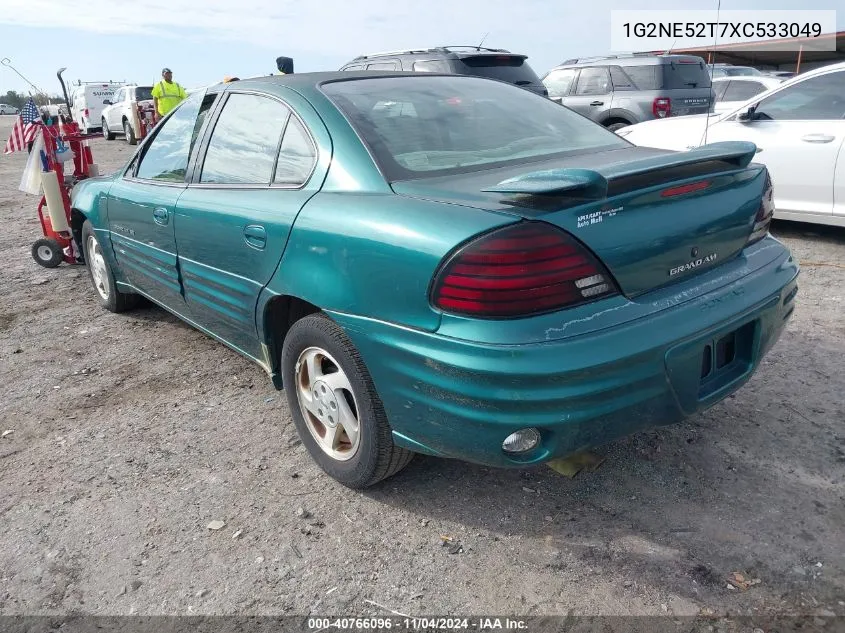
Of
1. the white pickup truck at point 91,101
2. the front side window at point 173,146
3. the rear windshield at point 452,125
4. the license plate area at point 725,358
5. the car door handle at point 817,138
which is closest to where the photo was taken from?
the license plate area at point 725,358

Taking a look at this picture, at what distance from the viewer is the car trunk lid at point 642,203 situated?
2020mm

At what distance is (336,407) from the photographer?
259cm

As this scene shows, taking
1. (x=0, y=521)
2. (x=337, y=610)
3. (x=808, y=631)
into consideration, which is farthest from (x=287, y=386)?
(x=808, y=631)

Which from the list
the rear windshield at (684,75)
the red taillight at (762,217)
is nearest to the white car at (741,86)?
the rear windshield at (684,75)

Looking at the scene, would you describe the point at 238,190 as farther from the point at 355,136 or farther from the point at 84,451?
the point at 84,451

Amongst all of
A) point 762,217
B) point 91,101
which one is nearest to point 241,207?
point 762,217

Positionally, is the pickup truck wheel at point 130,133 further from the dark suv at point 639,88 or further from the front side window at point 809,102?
the front side window at point 809,102

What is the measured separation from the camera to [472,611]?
6.76 feet

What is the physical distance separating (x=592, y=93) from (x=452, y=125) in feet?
28.7

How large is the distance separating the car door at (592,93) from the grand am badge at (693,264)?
28.8ft

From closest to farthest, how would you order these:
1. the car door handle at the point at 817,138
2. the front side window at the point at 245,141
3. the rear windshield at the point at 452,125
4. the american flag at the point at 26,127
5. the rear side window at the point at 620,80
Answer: the rear windshield at the point at 452,125 < the front side window at the point at 245,141 < the car door handle at the point at 817,138 < the american flag at the point at 26,127 < the rear side window at the point at 620,80

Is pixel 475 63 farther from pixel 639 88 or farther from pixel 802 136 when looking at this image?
pixel 802 136

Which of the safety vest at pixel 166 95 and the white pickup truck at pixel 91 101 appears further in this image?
the white pickup truck at pixel 91 101

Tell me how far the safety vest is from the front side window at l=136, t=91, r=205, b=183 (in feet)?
35.1
